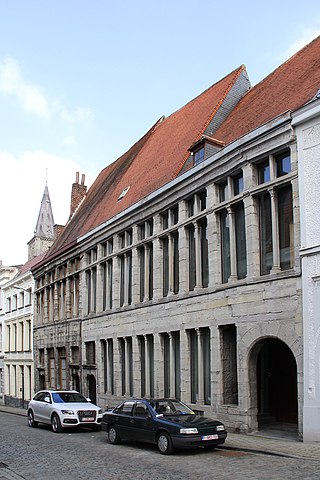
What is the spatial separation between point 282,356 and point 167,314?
5022 mm

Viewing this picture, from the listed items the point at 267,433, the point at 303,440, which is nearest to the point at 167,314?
the point at 267,433

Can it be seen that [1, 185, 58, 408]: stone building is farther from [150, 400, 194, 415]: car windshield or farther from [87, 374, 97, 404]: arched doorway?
[150, 400, 194, 415]: car windshield

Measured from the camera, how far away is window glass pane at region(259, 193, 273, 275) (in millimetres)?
17719

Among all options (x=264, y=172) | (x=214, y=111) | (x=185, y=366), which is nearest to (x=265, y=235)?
(x=264, y=172)

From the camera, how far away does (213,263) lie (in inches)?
782

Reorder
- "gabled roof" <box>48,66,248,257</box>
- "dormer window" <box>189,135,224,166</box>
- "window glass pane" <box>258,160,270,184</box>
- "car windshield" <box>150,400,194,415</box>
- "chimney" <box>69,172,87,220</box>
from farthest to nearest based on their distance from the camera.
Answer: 1. "chimney" <box>69,172,87,220</box>
2. "gabled roof" <box>48,66,248,257</box>
3. "dormer window" <box>189,135,224,166</box>
4. "window glass pane" <box>258,160,270,184</box>
5. "car windshield" <box>150,400,194,415</box>

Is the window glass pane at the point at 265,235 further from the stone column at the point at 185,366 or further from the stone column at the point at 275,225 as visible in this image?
the stone column at the point at 185,366

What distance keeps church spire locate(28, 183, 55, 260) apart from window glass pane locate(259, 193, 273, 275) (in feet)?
113

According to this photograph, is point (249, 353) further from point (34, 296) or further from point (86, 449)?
point (34, 296)

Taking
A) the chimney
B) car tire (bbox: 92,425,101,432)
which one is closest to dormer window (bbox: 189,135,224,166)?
car tire (bbox: 92,425,101,432)

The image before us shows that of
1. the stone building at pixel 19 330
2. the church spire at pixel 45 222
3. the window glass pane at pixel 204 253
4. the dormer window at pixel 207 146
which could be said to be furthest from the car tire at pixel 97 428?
the church spire at pixel 45 222

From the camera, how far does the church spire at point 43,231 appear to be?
5088 centimetres

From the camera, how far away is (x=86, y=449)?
16.4m

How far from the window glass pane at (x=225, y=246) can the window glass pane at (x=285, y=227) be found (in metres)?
2.63
